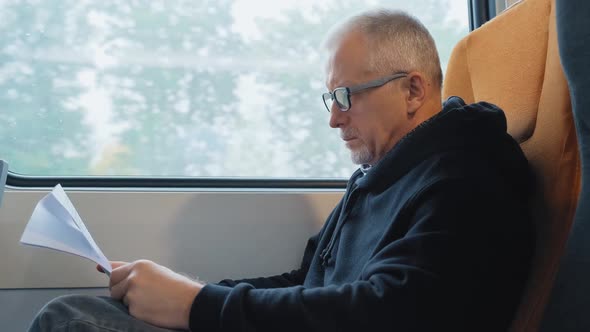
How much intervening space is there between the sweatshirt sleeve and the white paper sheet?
9.8 inches

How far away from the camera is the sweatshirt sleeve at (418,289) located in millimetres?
837

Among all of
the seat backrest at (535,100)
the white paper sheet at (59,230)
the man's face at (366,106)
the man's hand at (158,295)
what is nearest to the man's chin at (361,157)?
the man's face at (366,106)

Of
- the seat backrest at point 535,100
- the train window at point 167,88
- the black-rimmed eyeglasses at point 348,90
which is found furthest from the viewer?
the train window at point 167,88

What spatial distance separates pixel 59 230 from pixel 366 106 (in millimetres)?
689

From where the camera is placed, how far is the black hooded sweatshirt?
841 mm

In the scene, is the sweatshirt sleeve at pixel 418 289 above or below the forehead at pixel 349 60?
below

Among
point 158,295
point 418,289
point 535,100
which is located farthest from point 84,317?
point 535,100

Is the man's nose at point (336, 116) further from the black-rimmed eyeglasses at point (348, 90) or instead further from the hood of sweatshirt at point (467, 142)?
the hood of sweatshirt at point (467, 142)

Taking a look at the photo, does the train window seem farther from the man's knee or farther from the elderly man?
the man's knee

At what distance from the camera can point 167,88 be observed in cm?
172

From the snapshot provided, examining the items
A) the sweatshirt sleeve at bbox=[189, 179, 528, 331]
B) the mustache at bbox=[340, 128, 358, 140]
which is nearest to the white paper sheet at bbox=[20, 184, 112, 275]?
the sweatshirt sleeve at bbox=[189, 179, 528, 331]

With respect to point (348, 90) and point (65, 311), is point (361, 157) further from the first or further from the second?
point (65, 311)

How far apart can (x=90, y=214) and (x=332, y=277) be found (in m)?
0.82

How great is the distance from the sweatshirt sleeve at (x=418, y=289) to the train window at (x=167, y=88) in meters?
0.90
